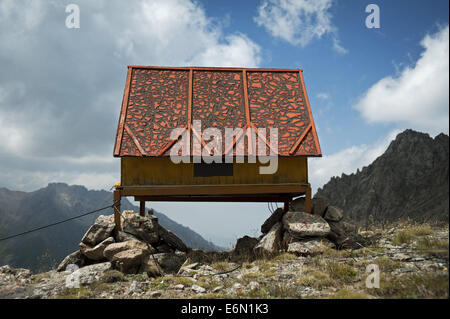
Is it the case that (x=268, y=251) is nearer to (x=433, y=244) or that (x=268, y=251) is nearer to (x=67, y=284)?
(x=433, y=244)

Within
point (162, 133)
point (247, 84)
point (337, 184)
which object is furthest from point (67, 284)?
point (337, 184)

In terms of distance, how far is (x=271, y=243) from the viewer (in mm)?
11172

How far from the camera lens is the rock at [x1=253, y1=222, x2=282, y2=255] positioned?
1105cm

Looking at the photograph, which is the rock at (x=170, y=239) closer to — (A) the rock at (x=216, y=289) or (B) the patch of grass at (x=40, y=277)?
(B) the patch of grass at (x=40, y=277)

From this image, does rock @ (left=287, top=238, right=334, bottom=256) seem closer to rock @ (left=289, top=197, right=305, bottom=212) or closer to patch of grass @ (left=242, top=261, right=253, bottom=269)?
patch of grass @ (left=242, top=261, right=253, bottom=269)

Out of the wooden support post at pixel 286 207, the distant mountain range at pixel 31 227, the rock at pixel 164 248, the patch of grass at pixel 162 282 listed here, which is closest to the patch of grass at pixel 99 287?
the patch of grass at pixel 162 282

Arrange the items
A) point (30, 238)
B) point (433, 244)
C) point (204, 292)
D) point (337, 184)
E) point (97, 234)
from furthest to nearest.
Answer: point (30, 238) < point (337, 184) < point (97, 234) < point (204, 292) < point (433, 244)

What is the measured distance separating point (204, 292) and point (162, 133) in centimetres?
628

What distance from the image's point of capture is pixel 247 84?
44.4ft

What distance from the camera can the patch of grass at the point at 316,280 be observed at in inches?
278

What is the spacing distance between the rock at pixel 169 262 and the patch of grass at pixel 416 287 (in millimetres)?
6484

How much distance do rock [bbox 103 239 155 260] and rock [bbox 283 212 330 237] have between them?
502 centimetres

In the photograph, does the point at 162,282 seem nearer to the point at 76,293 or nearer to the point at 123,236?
the point at 76,293
